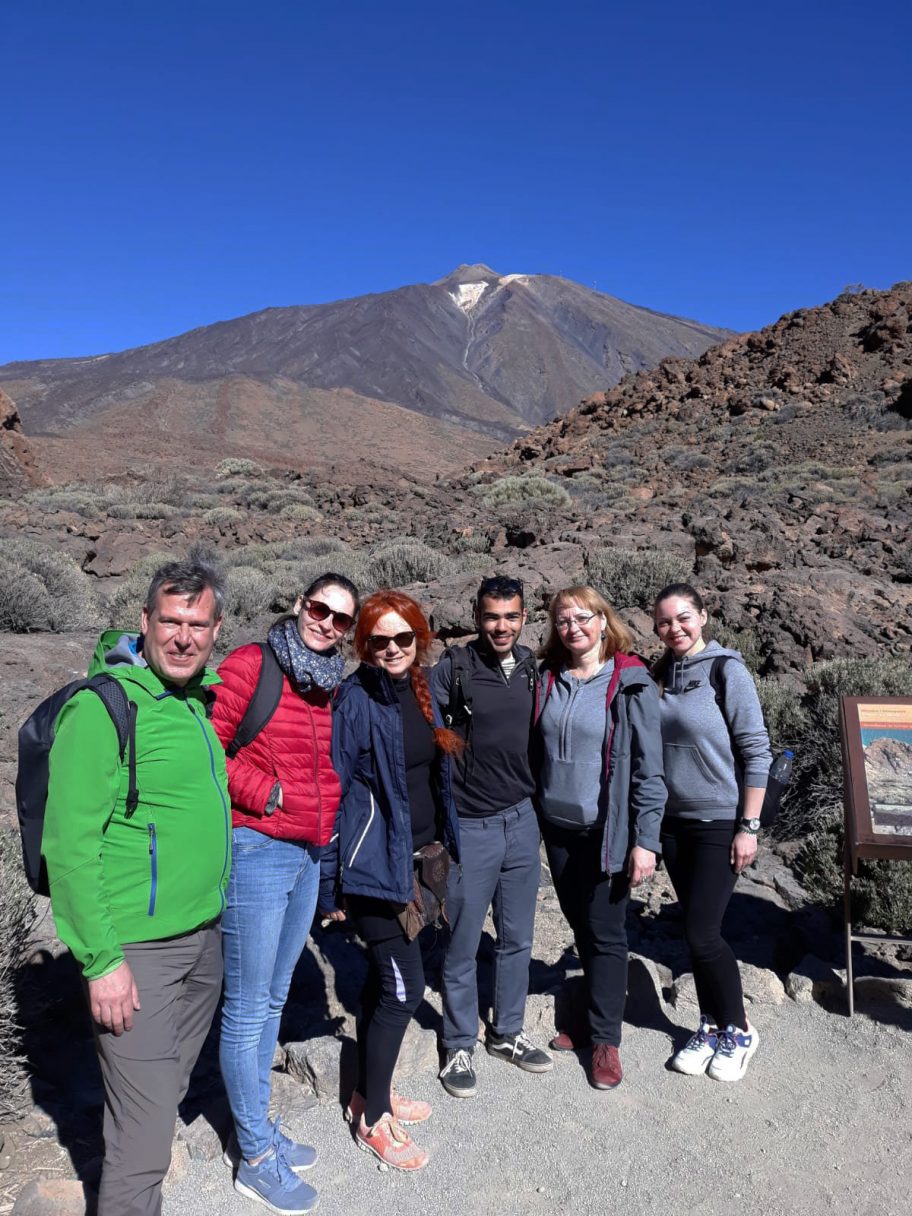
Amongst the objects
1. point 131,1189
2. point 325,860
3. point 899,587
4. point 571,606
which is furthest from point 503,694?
point 899,587

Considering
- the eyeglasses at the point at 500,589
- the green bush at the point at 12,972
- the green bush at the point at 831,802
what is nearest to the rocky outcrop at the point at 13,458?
the green bush at the point at 831,802

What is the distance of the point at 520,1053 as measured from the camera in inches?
129

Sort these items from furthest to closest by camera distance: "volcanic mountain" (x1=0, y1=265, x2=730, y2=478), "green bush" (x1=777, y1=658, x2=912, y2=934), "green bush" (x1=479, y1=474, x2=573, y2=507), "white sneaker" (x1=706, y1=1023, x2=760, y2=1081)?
"volcanic mountain" (x1=0, y1=265, x2=730, y2=478) → "green bush" (x1=479, y1=474, x2=573, y2=507) → "green bush" (x1=777, y1=658, x2=912, y2=934) → "white sneaker" (x1=706, y1=1023, x2=760, y2=1081)

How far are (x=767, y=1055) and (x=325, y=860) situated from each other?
1.97 meters

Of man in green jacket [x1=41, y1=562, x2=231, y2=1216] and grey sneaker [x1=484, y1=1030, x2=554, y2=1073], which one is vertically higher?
man in green jacket [x1=41, y1=562, x2=231, y2=1216]

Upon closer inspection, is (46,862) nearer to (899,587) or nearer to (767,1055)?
(767,1055)

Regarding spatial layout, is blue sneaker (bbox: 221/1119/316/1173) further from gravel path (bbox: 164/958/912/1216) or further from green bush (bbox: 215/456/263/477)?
green bush (bbox: 215/456/263/477)

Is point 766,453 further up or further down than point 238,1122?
further up

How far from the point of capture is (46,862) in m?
1.99

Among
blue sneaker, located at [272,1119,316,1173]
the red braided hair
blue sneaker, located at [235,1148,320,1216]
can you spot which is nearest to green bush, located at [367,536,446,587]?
the red braided hair

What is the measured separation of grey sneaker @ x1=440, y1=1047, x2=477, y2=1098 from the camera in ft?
10.2

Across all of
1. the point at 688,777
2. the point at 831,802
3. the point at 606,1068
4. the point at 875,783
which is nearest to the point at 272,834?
the point at 688,777

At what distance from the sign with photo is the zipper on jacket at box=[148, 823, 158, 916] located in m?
2.56

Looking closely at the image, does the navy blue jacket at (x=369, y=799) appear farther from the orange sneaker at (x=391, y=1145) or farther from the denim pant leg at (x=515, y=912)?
the orange sneaker at (x=391, y=1145)
